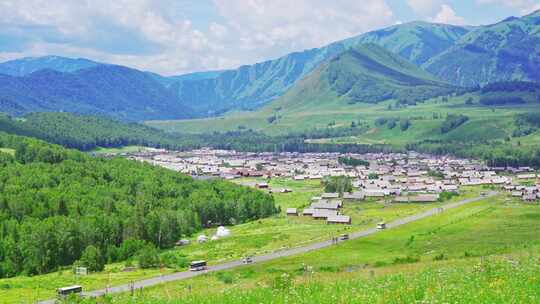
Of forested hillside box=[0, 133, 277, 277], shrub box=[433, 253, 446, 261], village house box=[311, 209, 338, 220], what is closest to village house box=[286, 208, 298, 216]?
village house box=[311, 209, 338, 220]

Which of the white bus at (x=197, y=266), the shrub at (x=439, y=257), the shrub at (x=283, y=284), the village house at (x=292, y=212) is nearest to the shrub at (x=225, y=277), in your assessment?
the white bus at (x=197, y=266)

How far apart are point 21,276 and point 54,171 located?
55257mm

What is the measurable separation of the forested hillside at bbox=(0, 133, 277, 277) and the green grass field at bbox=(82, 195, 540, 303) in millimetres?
27764

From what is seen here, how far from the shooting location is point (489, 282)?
25.7m

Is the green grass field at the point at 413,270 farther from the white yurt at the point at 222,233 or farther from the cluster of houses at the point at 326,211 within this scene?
the white yurt at the point at 222,233

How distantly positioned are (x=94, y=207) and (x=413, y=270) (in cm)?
6666

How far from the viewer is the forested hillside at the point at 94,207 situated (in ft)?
261

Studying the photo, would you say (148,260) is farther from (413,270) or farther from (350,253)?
(413,270)

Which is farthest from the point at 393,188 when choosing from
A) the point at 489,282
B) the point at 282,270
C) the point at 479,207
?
the point at 489,282

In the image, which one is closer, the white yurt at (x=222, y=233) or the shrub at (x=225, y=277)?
the shrub at (x=225, y=277)

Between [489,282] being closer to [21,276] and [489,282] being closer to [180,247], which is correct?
[21,276]

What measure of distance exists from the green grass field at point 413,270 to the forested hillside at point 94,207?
91.1ft

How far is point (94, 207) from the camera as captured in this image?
101 meters

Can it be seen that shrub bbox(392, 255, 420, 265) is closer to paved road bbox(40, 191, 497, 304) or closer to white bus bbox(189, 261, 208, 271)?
paved road bbox(40, 191, 497, 304)
